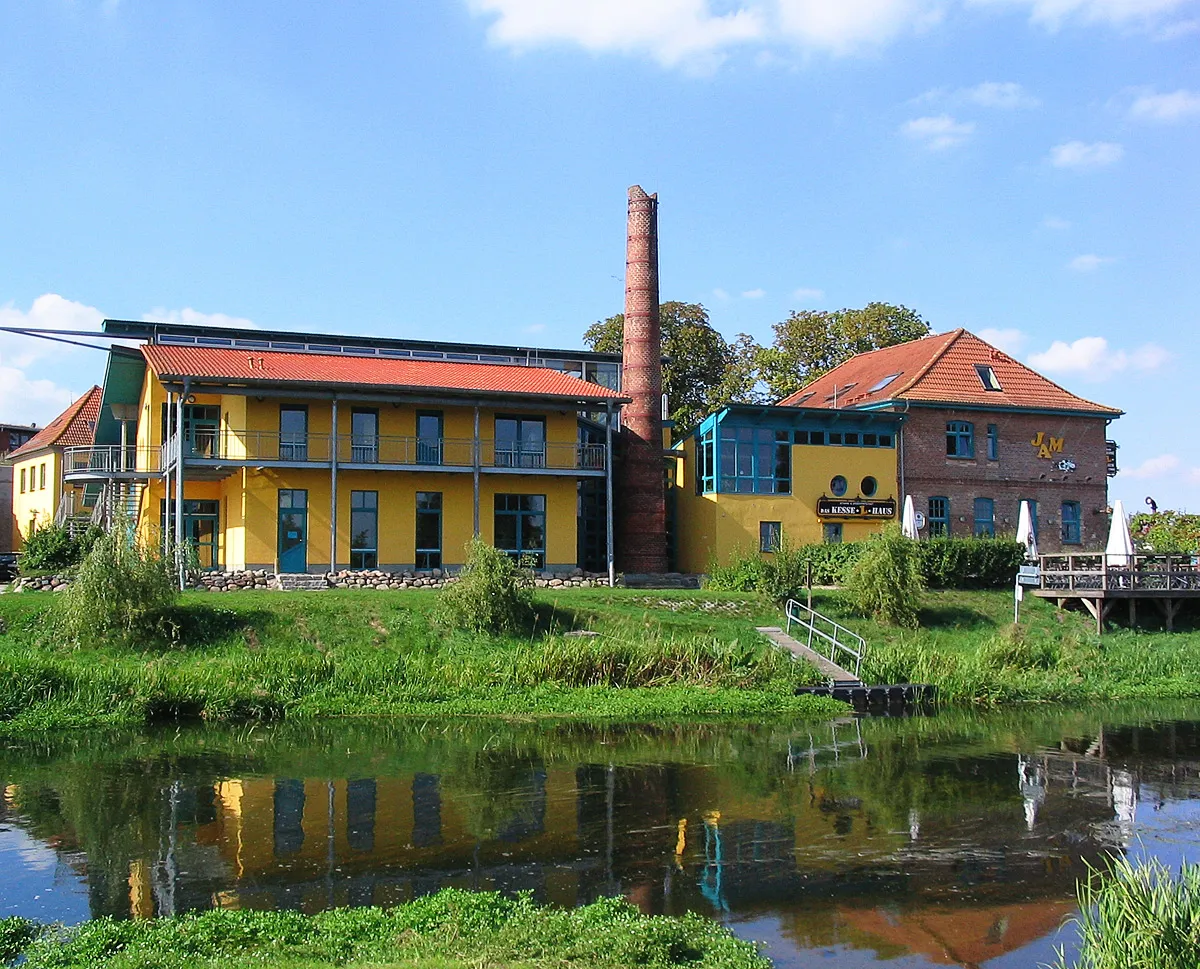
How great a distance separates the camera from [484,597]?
22531mm

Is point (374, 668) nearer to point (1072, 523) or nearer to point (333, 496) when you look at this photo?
point (333, 496)

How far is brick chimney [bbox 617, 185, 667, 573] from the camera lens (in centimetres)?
3303

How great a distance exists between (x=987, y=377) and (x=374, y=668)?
81.8 feet

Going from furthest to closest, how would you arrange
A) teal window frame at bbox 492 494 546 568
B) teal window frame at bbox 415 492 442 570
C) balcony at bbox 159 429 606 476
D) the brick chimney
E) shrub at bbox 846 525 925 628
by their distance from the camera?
the brick chimney → teal window frame at bbox 492 494 546 568 → teal window frame at bbox 415 492 442 570 → balcony at bbox 159 429 606 476 → shrub at bbox 846 525 925 628

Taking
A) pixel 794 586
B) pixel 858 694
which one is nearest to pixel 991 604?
pixel 794 586

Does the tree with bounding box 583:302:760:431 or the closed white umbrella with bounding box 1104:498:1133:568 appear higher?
→ the tree with bounding box 583:302:760:431

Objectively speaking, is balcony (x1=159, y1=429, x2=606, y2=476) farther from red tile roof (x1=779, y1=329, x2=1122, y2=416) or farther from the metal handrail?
red tile roof (x1=779, y1=329, x2=1122, y2=416)

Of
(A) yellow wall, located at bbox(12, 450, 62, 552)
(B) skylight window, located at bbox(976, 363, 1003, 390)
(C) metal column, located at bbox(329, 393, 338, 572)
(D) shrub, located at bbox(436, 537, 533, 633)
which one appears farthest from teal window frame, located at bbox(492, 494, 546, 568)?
(A) yellow wall, located at bbox(12, 450, 62, 552)

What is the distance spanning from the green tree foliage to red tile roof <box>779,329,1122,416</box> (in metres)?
4.83

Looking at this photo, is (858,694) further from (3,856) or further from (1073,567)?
(3,856)

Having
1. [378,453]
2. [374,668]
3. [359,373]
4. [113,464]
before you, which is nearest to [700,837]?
[374,668]

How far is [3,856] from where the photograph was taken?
10820 millimetres

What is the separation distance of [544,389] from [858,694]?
530 inches

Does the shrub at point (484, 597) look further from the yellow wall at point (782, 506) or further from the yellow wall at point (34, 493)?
the yellow wall at point (34, 493)
